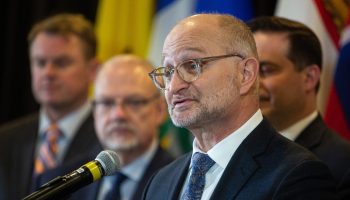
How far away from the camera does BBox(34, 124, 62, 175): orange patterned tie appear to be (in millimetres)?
4101

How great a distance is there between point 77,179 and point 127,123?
1576 millimetres

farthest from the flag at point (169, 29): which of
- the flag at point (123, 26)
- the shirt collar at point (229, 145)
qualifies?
the shirt collar at point (229, 145)

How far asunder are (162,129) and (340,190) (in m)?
2.46

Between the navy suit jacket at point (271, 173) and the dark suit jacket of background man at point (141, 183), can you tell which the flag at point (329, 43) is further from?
the navy suit jacket at point (271, 173)

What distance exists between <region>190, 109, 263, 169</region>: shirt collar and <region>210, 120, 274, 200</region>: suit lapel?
3cm

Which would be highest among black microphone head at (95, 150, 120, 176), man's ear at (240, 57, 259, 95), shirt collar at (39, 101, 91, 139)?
man's ear at (240, 57, 259, 95)

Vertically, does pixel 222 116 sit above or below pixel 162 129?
above

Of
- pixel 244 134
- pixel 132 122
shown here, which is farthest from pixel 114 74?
pixel 244 134

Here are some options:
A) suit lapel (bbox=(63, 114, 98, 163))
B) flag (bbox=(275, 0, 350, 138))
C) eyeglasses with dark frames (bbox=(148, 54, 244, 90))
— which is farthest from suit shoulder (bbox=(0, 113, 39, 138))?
eyeglasses with dark frames (bbox=(148, 54, 244, 90))

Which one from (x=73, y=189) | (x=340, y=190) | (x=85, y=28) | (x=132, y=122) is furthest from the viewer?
(x=85, y=28)

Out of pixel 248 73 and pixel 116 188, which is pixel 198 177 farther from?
pixel 116 188

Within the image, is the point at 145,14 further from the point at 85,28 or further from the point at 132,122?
the point at 132,122

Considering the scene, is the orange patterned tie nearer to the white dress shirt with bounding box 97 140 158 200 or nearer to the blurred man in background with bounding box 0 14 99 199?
the blurred man in background with bounding box 0 14 99 199

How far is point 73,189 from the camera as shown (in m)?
2.02
